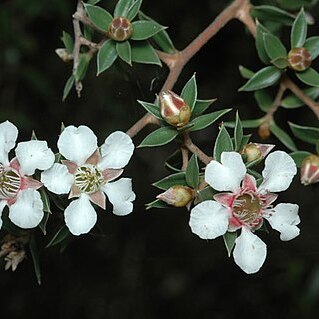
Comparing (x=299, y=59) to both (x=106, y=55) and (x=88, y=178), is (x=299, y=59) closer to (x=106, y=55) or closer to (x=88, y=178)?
(x=106, y=55)

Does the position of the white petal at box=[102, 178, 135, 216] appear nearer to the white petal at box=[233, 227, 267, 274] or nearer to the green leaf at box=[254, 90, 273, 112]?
the white petal at box=[233, 227, 267, 274]

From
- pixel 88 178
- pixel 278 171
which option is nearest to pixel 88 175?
A: pixel 88 178

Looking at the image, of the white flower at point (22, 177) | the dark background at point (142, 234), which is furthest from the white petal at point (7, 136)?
the dark background at point (142, 234)

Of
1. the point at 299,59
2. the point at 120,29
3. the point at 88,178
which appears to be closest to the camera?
the point at 88,178

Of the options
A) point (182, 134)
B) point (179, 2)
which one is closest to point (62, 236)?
point (182, 134)

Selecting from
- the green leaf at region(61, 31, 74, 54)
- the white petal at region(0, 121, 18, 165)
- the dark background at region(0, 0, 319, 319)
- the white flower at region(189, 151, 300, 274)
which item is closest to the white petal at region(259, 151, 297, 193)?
the white flower at region(189, 151, 300, 274)
